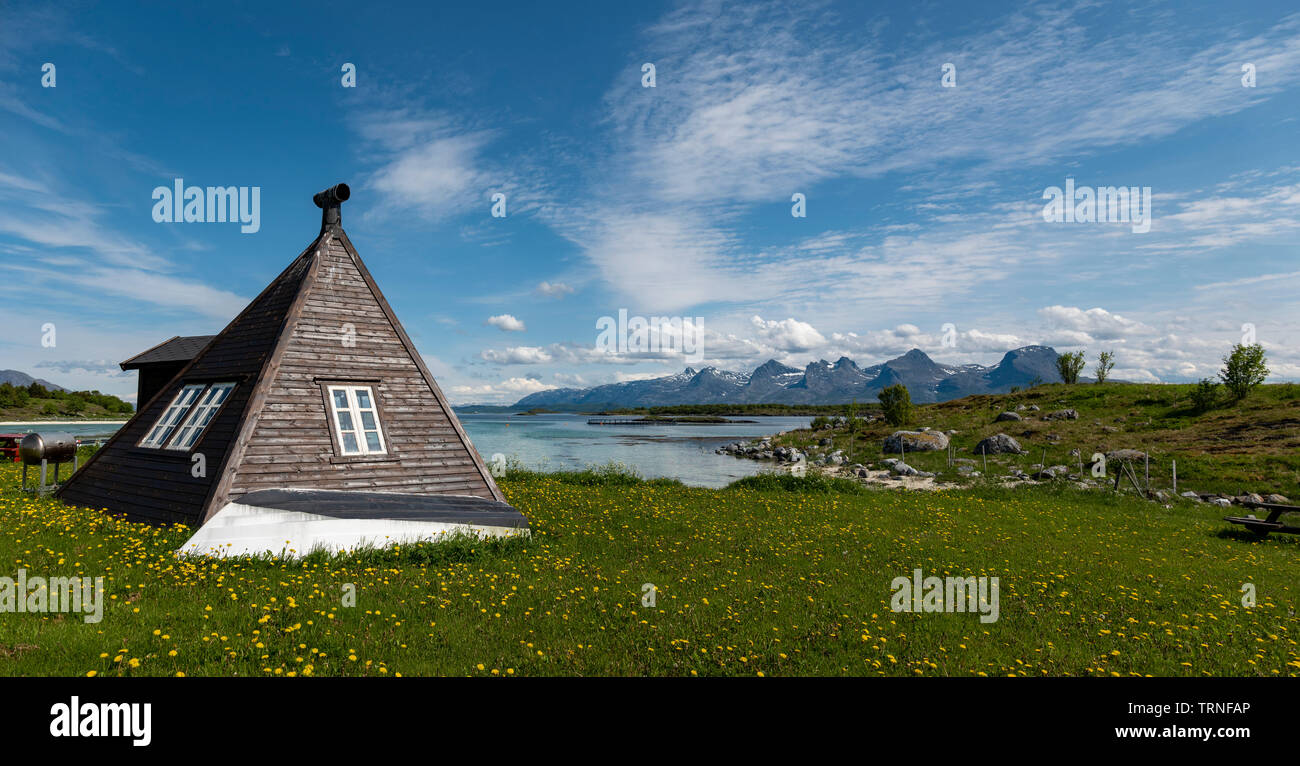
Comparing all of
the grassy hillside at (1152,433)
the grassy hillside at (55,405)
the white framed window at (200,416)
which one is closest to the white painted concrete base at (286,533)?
the white framed window at (200,416)

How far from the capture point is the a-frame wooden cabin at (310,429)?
13.4 m

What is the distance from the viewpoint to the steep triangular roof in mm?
13477

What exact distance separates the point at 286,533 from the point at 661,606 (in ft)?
28.5

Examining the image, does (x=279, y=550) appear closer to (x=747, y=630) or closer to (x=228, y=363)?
(x=228, y=363)

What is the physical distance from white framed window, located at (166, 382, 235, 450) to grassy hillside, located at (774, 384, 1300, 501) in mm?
35077

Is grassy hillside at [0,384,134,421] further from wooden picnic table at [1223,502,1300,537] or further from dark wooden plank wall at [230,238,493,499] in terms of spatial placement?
wooden picnic table at [1223,502,1300,537]

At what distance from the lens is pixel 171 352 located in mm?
34344

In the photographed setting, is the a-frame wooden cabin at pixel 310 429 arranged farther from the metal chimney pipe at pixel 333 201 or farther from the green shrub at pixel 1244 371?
the green shrub at pixel 1244 371

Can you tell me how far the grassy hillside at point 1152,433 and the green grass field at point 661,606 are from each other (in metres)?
16.3

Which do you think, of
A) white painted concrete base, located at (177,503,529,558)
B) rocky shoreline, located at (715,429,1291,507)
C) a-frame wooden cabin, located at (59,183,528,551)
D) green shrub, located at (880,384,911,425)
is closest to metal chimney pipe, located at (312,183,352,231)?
a-frame wooden cabin, located at (59,183,528,551)

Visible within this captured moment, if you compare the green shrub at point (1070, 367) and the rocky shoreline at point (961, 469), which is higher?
the green shrub at point (1070, 367)

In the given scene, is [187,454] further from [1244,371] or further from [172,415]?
[1244,371]

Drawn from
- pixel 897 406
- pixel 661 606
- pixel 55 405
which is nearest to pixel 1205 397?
pixel 897 406
